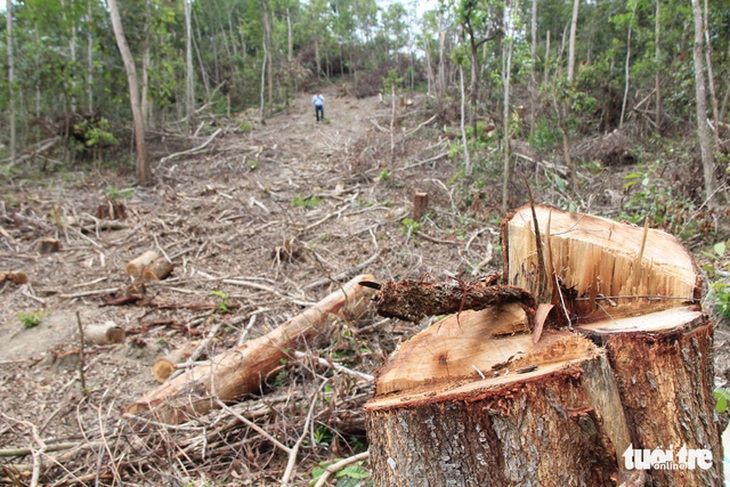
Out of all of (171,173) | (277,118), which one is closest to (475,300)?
(171,173)

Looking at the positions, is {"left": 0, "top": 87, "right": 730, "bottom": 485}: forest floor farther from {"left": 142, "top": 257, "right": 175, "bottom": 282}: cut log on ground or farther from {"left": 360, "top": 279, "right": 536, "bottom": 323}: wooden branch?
{"left": 360, "top": 279, "right": 536, "bottom": 323}: wooden branch

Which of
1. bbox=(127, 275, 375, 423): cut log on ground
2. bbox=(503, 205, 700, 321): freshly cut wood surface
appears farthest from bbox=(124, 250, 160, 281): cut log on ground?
bbox=(503, 205, 700, 321): freshly cut wood surface

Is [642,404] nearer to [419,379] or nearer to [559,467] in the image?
[559,467]

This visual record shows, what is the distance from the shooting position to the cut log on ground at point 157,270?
6.00 m

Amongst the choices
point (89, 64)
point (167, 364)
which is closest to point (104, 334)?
point (167, 364)

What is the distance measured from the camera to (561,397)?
126 centimetres

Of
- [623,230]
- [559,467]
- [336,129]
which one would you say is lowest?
[559,467]

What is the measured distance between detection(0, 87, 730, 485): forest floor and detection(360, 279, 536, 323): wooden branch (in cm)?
35

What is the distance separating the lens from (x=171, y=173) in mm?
11352

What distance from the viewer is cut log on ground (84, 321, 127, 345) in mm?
4598

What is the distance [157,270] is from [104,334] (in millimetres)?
1625

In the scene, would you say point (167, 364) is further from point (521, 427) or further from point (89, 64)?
point (89, 64)

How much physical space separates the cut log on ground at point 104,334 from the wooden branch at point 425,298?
4289 mm

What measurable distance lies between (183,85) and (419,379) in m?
20.8
